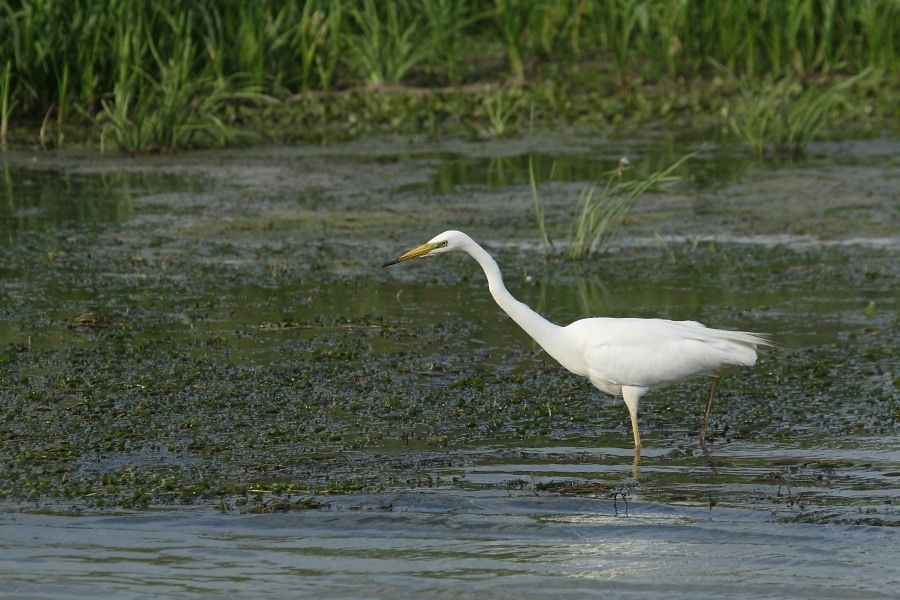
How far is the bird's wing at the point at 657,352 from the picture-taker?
293 inches

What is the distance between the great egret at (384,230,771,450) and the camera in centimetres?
743

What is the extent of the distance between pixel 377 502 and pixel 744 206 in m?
7.34

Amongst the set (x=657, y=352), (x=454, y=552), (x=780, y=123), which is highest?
(x=780, y=123)

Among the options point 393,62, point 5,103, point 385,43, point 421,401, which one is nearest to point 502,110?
point 393,62

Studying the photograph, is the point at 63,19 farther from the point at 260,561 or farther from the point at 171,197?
the point at 260,561

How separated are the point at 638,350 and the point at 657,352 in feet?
0.33

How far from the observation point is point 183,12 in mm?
16609

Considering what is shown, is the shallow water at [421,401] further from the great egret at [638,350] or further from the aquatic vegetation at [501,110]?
the aquatic vegetation at [501,110]

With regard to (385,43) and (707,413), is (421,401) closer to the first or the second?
(707,413)

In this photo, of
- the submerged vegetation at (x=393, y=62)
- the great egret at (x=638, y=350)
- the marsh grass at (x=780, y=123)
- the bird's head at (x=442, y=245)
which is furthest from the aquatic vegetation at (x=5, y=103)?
the great egret at (x=638, y=350)

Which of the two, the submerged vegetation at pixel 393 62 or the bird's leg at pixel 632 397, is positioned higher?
the submerged vegetation at pixel 393 62

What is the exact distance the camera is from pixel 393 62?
1822cm

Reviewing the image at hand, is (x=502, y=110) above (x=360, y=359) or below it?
above

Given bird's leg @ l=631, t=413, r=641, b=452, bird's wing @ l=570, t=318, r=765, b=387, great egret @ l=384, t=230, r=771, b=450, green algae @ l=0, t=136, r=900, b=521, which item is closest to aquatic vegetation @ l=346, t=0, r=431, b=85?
green algae @ l=0, t=136, r=900, b=521
